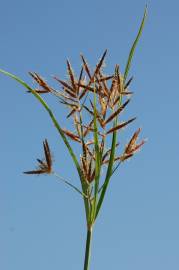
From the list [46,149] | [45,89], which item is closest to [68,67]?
[45,89]

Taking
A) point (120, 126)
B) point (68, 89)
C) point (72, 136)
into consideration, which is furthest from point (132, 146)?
point (68, 89)

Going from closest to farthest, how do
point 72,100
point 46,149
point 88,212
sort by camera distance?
point 88,212 → point 46,149 → point 72,100

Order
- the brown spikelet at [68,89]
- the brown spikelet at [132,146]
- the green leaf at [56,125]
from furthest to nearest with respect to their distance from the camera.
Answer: the brown spikelet at [68,89] → the brown spikelet at [132,146] → the green leaf at [56,125]

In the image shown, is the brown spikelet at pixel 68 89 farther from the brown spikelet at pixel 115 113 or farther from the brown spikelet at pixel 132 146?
the brown spikelet at pixel 132 146

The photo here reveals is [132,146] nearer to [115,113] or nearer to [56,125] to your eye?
[115,113]

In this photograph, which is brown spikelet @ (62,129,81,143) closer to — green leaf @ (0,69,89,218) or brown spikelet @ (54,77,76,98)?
green leaf @ (0,69,89,218)

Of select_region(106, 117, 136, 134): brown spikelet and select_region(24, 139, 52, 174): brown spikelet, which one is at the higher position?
select_region(106, 117, 136, 134): brown spikelet

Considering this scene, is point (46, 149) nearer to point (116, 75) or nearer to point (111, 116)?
point (111, 116)

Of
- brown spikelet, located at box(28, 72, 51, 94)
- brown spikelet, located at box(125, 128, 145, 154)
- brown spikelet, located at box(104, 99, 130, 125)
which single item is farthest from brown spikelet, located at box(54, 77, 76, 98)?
brown spikelet, located at box(125, 128, 145, 154)

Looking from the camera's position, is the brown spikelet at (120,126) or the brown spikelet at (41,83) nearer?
the brown spikelet at (120,126)

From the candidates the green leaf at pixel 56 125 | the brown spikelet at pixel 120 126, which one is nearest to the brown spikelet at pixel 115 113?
the brown spikelet at pixel 120 126

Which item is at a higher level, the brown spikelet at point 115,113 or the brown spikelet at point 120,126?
the brown spikelet at point 115,113
